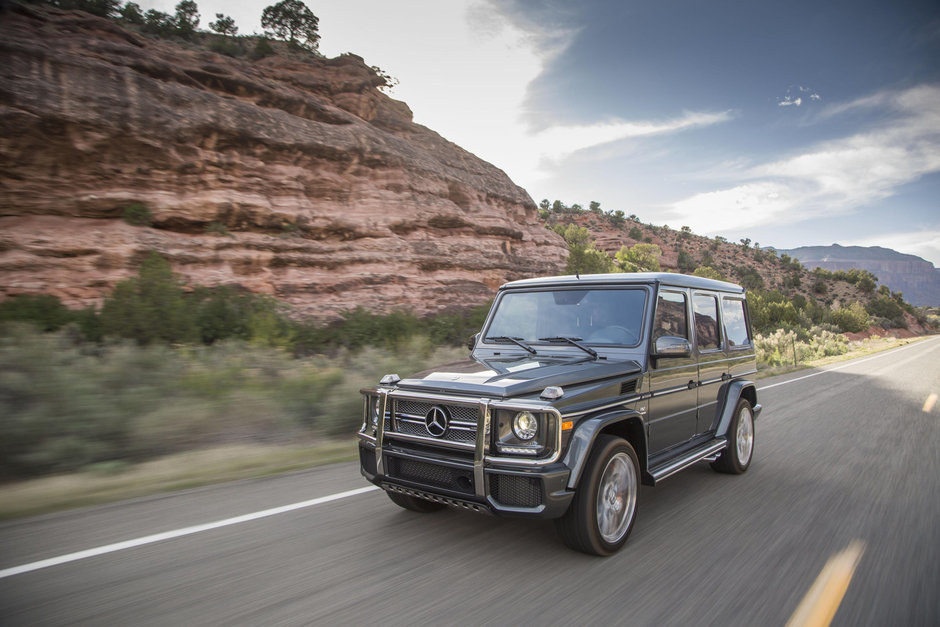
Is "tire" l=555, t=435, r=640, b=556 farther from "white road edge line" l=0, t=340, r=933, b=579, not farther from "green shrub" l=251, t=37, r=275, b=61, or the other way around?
"green shrub" l=251, t=37, r=275, b=61

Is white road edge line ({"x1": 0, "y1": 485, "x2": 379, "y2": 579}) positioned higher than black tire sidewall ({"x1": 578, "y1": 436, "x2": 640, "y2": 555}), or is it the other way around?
black tire sidewall ({"x1": 578, "y1": 436, "x2": 640, "y2": 555})

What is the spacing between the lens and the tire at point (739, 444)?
539 centimetres

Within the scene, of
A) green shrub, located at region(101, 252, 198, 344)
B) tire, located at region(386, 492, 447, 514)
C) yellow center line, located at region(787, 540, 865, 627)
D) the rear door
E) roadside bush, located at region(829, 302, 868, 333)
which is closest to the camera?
yellow center line, located at region(787, 540, 865, 627)

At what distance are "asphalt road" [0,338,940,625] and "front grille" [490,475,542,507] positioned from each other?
17.6 inches

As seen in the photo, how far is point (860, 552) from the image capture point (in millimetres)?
3537

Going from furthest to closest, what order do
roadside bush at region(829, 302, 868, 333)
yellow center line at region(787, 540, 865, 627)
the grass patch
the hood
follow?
roadside bush at region(829, 302, 868, 333) < the grass patch < the hood < yellow center line at region(787, 540, 865, 627)

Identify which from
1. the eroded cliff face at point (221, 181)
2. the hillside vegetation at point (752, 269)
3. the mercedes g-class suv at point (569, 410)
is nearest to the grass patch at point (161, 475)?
the mercedes g-class suv at point (569, 410)

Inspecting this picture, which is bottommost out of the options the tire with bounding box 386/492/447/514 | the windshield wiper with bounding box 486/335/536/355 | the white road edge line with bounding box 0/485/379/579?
the white road edge line with bounding box 0/485/379/579

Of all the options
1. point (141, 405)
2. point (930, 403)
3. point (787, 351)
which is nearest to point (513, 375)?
point (141, 405)

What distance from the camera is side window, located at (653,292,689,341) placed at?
4.44 metres

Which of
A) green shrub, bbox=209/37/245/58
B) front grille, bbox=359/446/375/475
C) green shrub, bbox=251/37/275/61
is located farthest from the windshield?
green shrub, bbox=251/37/275/61

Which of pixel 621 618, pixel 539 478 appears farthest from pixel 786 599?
pixel 539 478

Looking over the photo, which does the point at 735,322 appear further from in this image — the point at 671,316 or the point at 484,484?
the point at 484,484

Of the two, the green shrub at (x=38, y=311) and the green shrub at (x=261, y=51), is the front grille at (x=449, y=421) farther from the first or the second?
the green shrub at (x=261, y=51)
